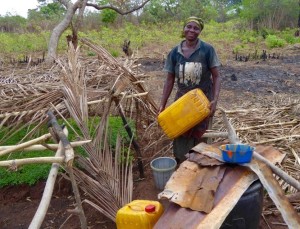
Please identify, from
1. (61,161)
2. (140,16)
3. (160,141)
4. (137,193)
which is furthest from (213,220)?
(140,16)

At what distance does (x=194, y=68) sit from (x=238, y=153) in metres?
1.31

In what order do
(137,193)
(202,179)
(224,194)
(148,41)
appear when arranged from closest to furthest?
(224,194)
(202,179)
(137,193)
(148,41)

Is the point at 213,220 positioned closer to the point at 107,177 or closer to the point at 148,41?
the point at 107,177

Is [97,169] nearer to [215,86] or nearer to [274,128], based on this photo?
[215,86]

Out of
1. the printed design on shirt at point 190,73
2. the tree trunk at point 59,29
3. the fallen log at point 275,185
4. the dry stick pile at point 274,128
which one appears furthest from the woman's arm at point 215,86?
the tree trunk at point 59,29

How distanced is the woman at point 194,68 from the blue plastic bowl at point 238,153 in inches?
43.4

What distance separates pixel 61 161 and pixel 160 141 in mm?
3156

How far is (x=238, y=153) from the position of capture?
2.14 metres

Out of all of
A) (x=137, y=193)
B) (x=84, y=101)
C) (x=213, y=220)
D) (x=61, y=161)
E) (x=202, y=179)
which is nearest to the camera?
(x=61, y=161)

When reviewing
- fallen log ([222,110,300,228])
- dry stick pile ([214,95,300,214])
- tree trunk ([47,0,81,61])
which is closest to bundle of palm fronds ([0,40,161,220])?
fallen log ([222,110,300,228])

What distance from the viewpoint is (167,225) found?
6.26 feet

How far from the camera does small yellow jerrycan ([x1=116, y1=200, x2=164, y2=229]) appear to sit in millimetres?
2166

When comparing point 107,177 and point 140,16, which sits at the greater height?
point 140,16

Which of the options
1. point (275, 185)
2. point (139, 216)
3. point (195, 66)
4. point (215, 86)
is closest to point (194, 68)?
point (195, 66)
